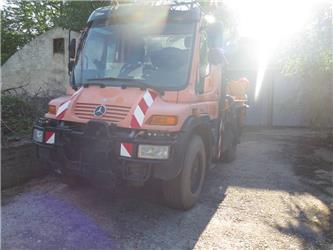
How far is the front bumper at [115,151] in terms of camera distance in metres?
3.79

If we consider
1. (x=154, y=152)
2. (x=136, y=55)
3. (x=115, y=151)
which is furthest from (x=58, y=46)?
(x=154, y=152)

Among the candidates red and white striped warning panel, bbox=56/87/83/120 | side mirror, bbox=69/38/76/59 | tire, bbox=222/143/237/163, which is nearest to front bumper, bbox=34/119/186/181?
red and white striped warning panel, bbox=56/87/83/120

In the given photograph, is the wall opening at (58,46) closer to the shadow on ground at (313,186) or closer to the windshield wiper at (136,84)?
the shadow on ground at (313,186)

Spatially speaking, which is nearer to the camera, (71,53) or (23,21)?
(71,53)

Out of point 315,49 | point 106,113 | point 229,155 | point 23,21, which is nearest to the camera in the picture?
point 106,113

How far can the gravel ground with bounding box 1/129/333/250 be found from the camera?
12.3 feet

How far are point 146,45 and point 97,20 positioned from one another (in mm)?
851

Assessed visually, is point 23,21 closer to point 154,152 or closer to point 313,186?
point 313,186

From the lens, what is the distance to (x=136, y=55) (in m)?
4.61

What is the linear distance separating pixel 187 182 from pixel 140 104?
3.69 ft

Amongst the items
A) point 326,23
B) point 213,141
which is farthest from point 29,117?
point 326,23

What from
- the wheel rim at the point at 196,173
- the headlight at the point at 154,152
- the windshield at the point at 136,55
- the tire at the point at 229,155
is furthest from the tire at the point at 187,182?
the tire at the point at 229,155

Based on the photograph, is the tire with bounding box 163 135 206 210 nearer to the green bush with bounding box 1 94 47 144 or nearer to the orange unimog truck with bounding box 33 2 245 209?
the orange unimog truck with bounding box 33 2 245 209

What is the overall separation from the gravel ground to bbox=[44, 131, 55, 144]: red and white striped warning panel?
2.84 feet
